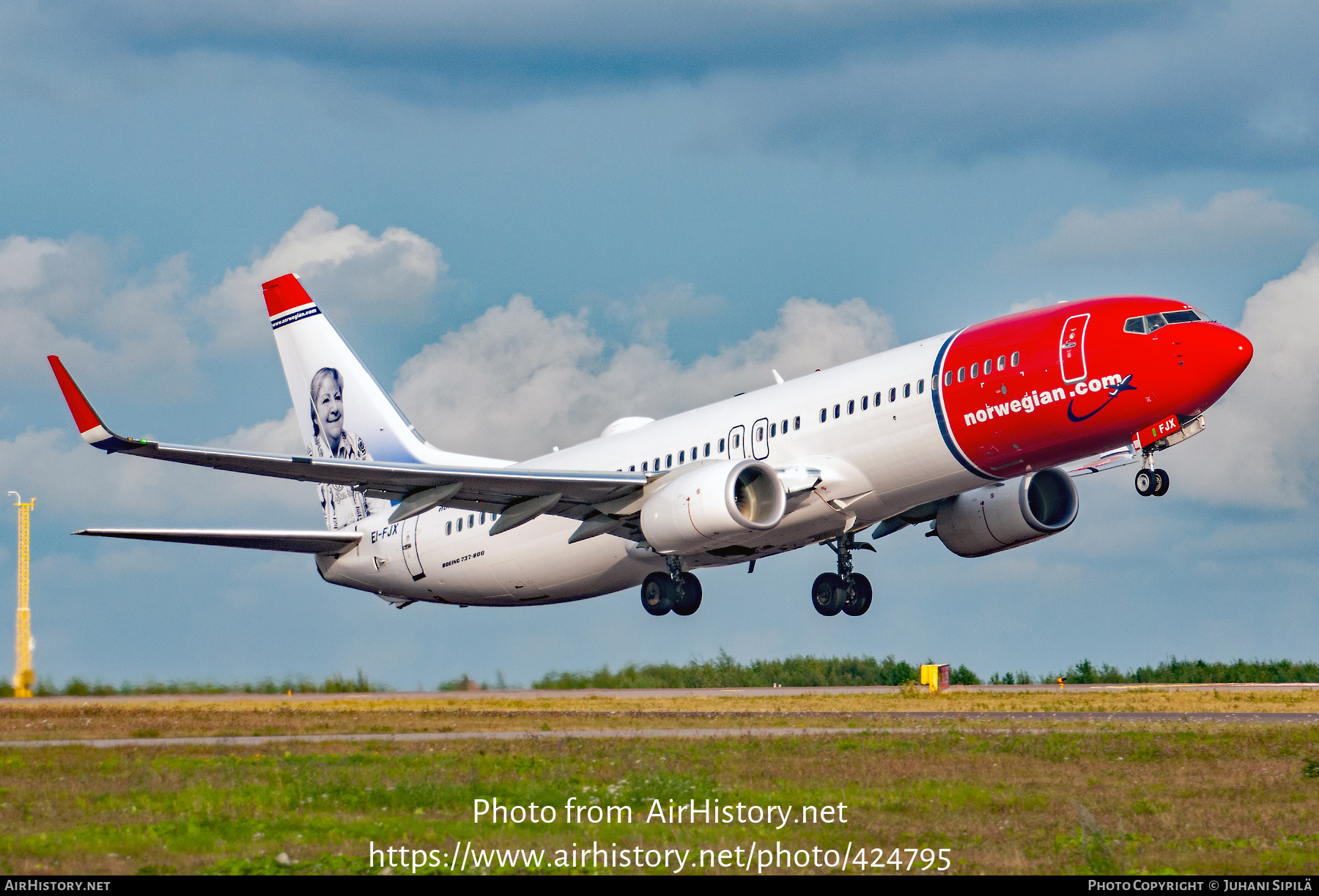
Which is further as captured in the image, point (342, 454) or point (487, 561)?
point (342, 454)

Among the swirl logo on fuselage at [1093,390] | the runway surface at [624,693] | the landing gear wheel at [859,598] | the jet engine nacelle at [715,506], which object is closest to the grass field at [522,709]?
the runway surface at [624,693]

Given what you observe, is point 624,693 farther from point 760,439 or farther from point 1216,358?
point 1216,358

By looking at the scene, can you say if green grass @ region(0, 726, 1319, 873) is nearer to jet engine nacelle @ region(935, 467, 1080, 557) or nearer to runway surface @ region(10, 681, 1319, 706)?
jet engine nacelle @ region(935, 467, 1080, 557)

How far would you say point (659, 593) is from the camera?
113 ft

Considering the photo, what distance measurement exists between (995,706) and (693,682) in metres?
12.5

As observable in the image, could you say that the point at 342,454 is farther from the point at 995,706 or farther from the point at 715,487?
the point at 995,706

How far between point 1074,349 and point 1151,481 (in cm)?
299

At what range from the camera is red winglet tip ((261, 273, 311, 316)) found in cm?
4744

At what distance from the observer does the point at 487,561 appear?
38.0 m

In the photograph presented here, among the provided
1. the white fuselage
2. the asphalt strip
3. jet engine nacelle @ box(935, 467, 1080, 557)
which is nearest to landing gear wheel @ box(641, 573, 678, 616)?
Answer: the white fuselage

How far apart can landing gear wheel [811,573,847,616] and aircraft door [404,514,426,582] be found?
1110cm

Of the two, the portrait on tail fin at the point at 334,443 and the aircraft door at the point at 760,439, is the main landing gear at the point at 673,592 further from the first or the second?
the portrait on tail fin at the point at 334,443

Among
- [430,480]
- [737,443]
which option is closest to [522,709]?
[430,480]
